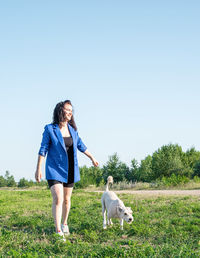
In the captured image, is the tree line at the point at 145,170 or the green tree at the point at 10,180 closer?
the tree line at the point at 145,170

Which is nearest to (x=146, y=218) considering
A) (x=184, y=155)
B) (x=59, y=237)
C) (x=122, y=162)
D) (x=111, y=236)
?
(x=111, y=236)

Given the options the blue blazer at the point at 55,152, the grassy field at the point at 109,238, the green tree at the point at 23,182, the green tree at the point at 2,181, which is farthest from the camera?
the green tree at the point at 2,181

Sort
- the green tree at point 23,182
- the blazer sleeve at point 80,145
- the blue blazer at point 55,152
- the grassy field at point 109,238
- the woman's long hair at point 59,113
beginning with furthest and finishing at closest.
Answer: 1. the green tree at point 23,182
2. the blazer sleeve at point 80,145
3. the woman's long hair at point 59,113
4. the blue blazer at point 55,152
5. the grassy field at point 109,238

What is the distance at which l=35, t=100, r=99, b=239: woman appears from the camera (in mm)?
5707

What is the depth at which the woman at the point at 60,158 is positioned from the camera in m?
5.71

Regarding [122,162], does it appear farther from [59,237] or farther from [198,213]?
[59,237]

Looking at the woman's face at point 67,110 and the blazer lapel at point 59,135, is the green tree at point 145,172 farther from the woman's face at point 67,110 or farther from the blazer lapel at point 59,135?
the blazer lapel at point 59,135

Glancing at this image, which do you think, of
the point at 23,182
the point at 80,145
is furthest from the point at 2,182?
the point at 80,145

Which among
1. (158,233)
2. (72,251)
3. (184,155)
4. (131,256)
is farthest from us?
(184,155)

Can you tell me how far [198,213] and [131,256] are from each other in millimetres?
4238

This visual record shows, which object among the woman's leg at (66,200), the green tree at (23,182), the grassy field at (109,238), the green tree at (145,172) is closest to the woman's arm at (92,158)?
the woman's leg at (66,200)

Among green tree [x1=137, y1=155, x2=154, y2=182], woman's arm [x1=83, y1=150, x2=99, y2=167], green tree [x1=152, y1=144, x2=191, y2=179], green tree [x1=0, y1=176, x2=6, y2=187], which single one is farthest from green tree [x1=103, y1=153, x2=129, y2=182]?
woman's arm [x1=83, y1=150, x2=99, y2=167]

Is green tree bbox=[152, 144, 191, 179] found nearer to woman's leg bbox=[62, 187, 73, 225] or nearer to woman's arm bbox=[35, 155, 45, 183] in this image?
woman's leg bbox=[62, 187, 73, 225]

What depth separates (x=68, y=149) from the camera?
239 inches
